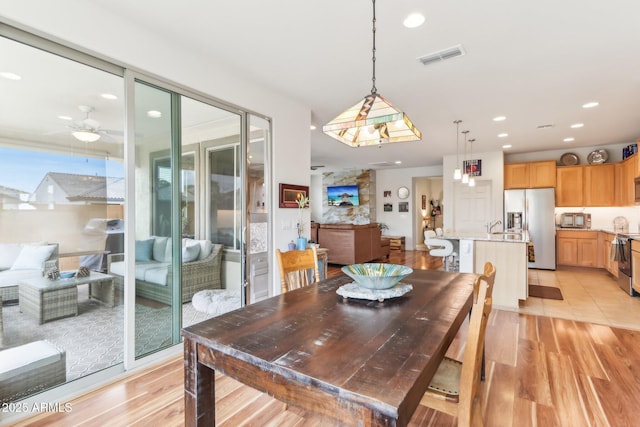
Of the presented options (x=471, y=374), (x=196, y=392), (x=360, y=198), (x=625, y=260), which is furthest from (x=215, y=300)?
(x=360, y=198)

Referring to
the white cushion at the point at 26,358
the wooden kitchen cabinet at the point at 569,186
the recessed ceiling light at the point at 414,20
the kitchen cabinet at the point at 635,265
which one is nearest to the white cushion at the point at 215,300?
the white cushion at the point at 26,358

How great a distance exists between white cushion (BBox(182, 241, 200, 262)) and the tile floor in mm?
3950

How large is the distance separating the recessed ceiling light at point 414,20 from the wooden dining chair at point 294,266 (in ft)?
6.10

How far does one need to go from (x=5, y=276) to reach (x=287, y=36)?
8.37 feet

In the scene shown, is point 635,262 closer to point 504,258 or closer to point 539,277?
point 539,277

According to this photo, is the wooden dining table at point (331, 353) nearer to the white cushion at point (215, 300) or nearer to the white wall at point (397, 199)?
the white cushion at point (215, 300)

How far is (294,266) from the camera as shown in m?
2.27

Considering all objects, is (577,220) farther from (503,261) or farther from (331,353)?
(331,353)

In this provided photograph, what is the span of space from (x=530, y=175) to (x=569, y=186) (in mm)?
756

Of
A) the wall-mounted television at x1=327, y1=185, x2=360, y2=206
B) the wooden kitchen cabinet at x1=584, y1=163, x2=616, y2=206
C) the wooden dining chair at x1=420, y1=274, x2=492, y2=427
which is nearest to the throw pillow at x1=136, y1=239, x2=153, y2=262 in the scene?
the wooden dining chair at x1=420, y1=274, x2=492, y2=427

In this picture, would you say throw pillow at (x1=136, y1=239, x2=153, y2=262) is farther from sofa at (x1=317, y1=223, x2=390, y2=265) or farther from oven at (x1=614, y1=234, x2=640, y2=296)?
oven at (x1=614, y1=234, x2=640, y2=296)

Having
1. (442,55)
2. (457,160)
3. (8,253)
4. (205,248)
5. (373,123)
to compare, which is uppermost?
(442,55)

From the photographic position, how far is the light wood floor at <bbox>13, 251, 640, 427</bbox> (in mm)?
1793

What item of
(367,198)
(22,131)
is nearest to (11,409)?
(22,131)
